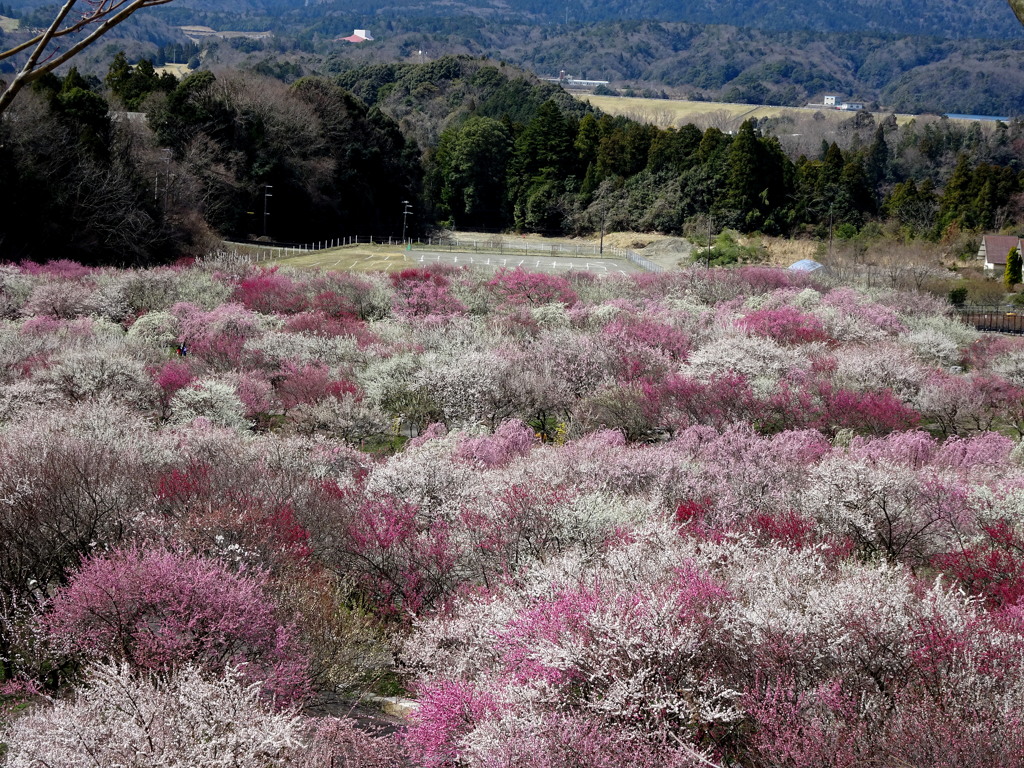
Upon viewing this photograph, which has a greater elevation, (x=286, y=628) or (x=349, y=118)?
(x=349, y=118)

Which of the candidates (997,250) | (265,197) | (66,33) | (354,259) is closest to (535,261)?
(354,259)

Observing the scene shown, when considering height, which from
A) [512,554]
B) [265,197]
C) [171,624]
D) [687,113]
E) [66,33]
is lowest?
[512,554]

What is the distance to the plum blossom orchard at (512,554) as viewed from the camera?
18.3 ft

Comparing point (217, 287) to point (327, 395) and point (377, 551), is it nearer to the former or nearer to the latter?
point (327, 395)

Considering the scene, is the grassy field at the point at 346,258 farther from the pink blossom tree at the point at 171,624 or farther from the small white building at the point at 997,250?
the pink blossom tree at the point at 171,624

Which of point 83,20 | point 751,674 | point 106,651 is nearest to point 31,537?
point 106,651

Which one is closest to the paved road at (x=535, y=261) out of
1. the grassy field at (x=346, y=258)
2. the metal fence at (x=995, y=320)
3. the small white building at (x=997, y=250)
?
the grassy field at (x=346, y=258)

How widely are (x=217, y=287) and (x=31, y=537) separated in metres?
20.6

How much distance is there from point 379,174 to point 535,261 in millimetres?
23472

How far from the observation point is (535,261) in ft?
158

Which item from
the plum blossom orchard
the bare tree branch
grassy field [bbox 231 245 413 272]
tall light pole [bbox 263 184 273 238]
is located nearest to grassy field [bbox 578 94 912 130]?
tall light pole [bbox 263 184 273 238]

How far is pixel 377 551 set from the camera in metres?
9.88

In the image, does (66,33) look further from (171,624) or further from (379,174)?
(379,174)

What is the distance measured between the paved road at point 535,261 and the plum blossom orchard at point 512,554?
944 inches
